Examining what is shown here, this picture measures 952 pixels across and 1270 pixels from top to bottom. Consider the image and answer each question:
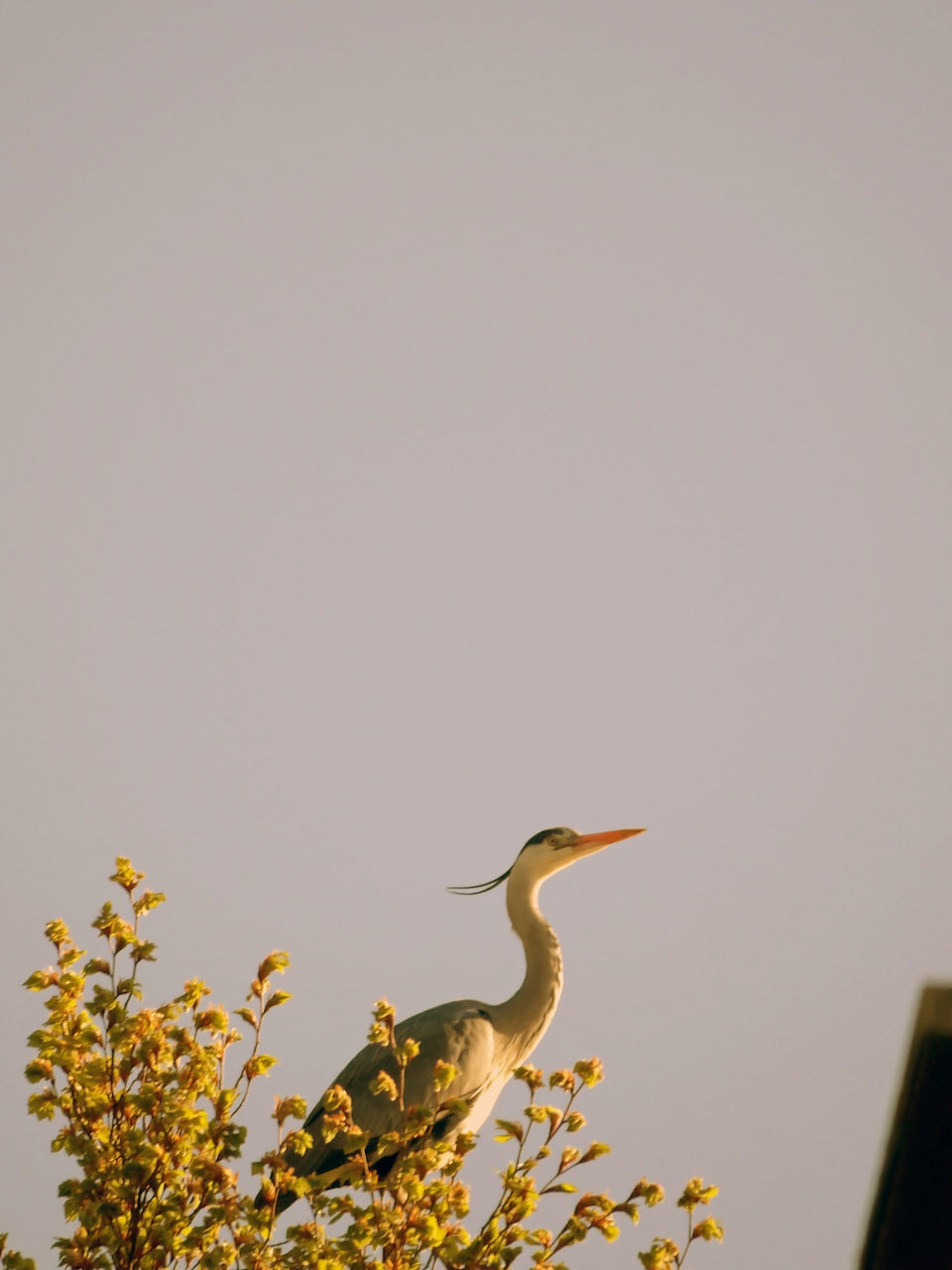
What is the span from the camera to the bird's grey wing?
461 centimetres

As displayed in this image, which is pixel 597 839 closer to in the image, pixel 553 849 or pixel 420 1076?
pixel 553 849

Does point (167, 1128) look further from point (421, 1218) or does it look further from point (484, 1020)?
point (484, 1020)

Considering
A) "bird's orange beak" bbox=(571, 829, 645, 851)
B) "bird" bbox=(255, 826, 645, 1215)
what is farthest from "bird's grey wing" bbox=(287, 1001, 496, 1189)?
"bird's orange beak" bbox=(571, 829, 645, 851)

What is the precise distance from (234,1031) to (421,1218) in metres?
0.73

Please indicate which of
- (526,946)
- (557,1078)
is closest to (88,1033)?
(557,1078)

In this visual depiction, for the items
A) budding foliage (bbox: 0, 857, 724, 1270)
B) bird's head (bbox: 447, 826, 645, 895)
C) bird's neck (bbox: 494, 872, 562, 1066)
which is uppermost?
bird's head (bbox: 447, 826, 645, 895)

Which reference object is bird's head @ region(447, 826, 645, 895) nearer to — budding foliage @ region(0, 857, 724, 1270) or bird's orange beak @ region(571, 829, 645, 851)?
bird's orange beak @ region(571, 829, 645, 851)

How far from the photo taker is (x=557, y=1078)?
133 inches

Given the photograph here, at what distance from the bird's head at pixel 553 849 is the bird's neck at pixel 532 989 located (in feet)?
0.51

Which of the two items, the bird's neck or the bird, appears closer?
the bird

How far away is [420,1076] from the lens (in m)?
4.66

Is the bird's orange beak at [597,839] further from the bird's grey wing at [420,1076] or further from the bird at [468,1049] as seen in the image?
the bird's grey wing at [420,1076]

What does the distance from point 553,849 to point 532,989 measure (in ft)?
2.02

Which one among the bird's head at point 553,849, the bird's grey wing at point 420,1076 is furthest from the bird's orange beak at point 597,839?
the bird's grey wing at point 420,1076
